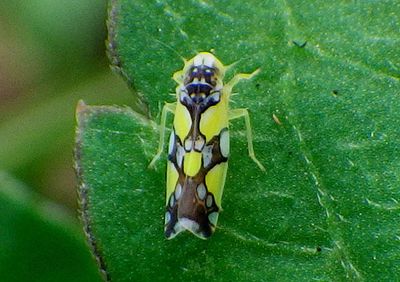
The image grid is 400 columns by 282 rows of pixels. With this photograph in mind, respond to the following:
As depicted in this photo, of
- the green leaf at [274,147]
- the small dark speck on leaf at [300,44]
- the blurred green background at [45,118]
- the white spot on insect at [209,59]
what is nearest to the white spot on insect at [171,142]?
the green leaf at [274,147]

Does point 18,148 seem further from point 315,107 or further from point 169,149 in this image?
point 315,107

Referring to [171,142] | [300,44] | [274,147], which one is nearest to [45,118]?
[171,142]

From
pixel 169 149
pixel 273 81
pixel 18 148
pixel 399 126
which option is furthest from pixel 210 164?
pixel 18 148

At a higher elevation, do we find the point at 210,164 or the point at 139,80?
the point at 139,80

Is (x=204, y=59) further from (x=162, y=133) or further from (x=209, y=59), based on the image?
(x=162, y=133)

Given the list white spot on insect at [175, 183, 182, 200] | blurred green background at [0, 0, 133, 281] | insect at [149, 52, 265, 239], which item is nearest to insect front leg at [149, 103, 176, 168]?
insect at [149, 52, 265, 239]

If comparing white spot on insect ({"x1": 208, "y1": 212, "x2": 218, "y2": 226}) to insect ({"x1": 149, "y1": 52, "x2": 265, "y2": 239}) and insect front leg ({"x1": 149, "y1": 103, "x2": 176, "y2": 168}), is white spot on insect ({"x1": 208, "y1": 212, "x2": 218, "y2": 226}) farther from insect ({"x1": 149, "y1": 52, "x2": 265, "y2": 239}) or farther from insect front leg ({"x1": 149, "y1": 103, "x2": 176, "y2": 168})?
insect front leg ({"x1": 149, "y1": 103, "x2": 176, "y2": 168})
